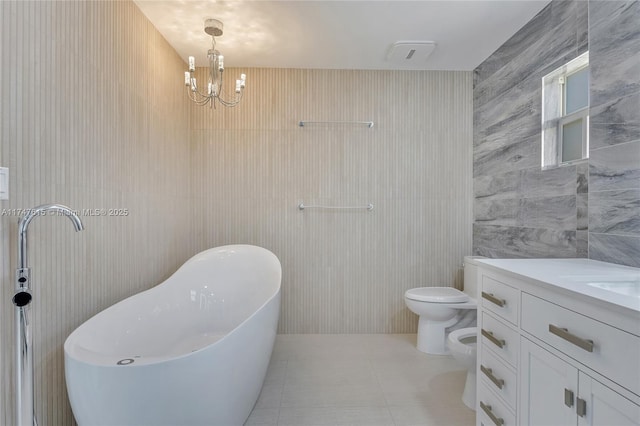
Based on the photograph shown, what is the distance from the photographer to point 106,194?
1645 millimetres

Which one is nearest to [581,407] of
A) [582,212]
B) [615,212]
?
[615,212]

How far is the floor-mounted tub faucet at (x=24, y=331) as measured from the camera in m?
0.99

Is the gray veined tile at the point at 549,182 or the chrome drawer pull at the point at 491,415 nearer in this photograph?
the chrome drawer pull at the point at 491,415

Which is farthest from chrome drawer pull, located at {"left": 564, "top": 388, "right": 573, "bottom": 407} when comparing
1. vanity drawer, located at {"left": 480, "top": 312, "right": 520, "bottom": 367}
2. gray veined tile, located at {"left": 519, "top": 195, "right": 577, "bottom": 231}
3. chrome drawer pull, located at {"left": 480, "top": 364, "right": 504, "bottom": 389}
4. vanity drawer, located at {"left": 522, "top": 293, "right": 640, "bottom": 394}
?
gray veined tile, located at {"left": 519, "top": 195, "right": 577, "bottom": 231}

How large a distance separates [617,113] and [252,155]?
2.42m

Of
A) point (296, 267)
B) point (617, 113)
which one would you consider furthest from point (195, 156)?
point (617, 113)

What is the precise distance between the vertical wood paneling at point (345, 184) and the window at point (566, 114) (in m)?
0.83

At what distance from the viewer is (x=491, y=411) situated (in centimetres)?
129

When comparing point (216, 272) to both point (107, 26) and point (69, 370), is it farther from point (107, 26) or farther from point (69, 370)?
point (107, 26)

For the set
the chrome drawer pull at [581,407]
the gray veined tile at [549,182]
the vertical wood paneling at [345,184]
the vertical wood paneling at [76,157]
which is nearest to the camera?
the chrome drawer pull at [581,407]

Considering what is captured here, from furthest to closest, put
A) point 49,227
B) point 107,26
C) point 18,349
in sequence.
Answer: point 107,26 < point 49,227 < point 18,349

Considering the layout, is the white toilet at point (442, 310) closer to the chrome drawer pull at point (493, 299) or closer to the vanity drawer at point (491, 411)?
the vanity drawer at point (491, 411)

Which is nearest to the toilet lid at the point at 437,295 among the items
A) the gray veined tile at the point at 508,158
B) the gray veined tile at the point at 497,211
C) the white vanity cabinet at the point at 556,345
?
the gray veined tile at the point at 497,211

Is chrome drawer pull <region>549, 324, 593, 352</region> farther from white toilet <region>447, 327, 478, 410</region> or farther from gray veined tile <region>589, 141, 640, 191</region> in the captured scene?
gray veined tile <region>589, 141, 640, 191</region>
